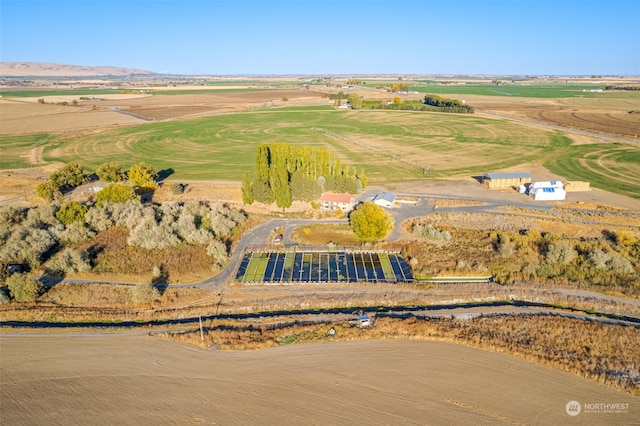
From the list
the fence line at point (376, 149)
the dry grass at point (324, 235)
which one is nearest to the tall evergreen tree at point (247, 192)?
the dry grass at point (324, 235)

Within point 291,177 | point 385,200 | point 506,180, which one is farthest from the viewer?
point 506,180

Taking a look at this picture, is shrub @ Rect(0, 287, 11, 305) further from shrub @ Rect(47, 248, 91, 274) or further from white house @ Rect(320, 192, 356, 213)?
white house @ Rect(320, 192, 356, 213)

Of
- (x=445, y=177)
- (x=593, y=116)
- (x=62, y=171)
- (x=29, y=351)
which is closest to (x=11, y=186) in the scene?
(x=62, y=171)

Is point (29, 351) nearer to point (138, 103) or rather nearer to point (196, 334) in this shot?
point (196, 334)

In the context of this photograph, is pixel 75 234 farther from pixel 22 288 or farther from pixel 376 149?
pixel 376 149

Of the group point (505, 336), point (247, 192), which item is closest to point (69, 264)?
point (247, 192)

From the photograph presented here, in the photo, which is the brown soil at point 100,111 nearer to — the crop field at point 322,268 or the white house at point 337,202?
the white house at point 337,202
